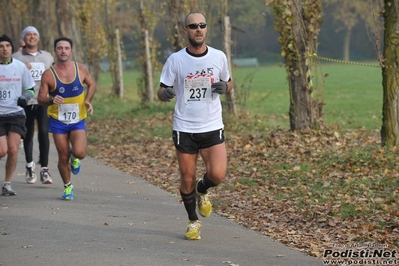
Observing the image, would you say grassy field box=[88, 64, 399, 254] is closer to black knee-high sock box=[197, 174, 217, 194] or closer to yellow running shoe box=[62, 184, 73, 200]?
black knee-high sock box=[197, 174, 217, 194]

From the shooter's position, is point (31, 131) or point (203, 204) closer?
point (203, 204)

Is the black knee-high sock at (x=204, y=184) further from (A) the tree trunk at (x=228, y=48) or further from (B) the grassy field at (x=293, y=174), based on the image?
(A) the tree trunk at (x=228, y=48)

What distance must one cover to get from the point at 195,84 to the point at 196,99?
0.15 meters

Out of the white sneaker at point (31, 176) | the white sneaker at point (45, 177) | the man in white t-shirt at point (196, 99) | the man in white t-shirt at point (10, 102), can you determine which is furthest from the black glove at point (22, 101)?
the man in white t-shirt at point (196, 99)

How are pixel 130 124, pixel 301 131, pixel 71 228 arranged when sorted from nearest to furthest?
pixel 71 228 → pixel 301 131 → pixel 130 124

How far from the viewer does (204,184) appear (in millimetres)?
9164

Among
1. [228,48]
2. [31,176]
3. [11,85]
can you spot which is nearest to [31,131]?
[31,176]

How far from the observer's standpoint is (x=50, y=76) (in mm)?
11492

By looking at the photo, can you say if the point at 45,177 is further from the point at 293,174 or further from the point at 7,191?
the point at 293,174

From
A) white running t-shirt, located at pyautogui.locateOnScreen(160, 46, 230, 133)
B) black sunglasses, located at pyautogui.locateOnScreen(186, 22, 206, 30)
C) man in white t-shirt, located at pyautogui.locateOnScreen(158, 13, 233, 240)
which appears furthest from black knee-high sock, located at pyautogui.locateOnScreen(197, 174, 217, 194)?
black sunglasses, located at pyautogui.locateOnScreen(186, 22, 206, 30)

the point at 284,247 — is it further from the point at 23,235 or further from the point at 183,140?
the point at 23,235

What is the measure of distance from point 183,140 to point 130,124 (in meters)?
14.7

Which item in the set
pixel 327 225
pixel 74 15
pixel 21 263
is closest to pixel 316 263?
pixel 327 225

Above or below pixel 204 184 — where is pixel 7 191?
below
